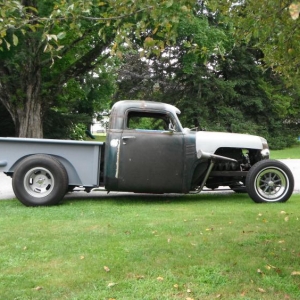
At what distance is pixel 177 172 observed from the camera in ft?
27.6

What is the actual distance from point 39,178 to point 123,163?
Answer: 4.99 ft

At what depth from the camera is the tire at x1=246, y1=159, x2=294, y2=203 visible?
8.66 metres

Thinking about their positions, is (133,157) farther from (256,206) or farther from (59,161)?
(256,206)

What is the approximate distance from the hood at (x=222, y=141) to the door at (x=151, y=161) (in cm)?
42

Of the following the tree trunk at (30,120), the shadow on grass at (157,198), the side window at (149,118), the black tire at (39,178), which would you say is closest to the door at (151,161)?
the side window at (149,118)

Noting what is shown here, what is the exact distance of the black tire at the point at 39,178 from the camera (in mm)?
8094

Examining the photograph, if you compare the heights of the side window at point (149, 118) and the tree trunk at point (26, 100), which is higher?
the tree trunk at point (26, 100)

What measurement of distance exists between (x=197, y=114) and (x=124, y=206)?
78.5 ft

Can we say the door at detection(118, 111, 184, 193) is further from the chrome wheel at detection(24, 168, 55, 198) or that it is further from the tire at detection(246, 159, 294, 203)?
the tire at detection(246, 159, 294, 203)

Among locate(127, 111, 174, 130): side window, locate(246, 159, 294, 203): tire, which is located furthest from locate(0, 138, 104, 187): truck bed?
locate(246, 159, 294, 203): tire

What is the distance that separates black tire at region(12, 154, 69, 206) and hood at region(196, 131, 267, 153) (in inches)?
99.8

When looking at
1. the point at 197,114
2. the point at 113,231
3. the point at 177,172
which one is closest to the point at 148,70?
the point at 197,114

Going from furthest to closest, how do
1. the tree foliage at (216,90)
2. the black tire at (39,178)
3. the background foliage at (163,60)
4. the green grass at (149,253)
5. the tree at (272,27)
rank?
1. the tree foliage at (216,90)
2. the black tire at (39,178)
3. the tree at (272,27)
4. the background foliage at (163,60)
5. the green grass at (149,253)

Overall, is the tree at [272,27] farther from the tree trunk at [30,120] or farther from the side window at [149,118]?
the tree trunk at [30,120]
